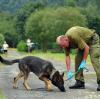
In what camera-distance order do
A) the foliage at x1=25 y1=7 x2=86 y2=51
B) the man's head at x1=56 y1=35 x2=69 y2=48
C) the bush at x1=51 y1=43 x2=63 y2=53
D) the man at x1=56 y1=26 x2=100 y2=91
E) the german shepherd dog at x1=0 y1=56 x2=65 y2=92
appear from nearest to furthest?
1. the man's head at x1=56 y1=35 x2=69 y2=48
2. the man at x1=56 y1=26 x2=100 y2=91
3. the german shepherd dog at x1=0 y1=56 x2=65 y2=92
4. the foliage at x1=25 y1=7 x2=86 y2=51
5. the bush at x1=51 y1=43 x2=63 y2=53

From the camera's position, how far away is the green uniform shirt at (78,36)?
15.2m

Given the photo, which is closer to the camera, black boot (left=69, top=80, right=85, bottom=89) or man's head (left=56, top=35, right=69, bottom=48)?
man's head (left=56, top=35, right=69, bottom=48)

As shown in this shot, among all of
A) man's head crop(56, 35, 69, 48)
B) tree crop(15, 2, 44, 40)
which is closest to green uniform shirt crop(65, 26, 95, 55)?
man's head crop(56, 35, 69, 48)

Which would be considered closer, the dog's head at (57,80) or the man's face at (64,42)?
the man's face at (64,42)

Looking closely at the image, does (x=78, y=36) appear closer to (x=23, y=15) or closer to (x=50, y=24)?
(x=50, y=24)

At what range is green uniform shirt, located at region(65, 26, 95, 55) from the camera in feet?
49.7

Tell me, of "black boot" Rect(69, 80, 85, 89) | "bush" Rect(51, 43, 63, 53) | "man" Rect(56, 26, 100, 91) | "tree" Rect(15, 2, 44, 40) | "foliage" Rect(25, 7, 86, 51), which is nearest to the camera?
"man" Rect(56, 26, 100, 91)

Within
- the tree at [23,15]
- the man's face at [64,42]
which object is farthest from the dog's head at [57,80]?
the tree at [23,15]

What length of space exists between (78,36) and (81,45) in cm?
27

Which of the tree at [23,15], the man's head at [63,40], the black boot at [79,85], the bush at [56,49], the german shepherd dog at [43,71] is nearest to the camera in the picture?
the man's head at [63,40]

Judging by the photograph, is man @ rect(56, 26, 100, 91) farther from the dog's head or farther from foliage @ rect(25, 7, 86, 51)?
foliage @ rect(25, 7, 86, 51)

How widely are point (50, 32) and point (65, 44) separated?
6343 cm

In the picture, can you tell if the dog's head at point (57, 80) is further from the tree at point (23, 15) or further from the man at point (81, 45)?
the tree at point (23, 15)

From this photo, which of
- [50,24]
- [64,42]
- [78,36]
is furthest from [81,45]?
[50,24]
